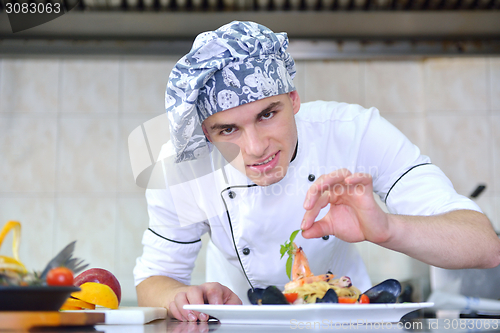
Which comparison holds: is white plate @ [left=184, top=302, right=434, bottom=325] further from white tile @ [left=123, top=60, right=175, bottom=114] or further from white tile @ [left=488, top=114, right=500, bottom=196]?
white tile @ [left=488, top=114, right=500, bottom=196]

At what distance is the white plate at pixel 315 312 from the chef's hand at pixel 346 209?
196 millimetres

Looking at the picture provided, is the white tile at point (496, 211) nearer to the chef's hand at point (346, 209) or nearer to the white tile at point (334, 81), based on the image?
the white tile at point (334, 81)

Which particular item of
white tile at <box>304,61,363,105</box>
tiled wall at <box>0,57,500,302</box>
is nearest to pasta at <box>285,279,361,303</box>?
tiled wall at <box>0,57,500,302</box>

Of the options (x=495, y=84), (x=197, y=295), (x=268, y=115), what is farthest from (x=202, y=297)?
(x=495, y=84)

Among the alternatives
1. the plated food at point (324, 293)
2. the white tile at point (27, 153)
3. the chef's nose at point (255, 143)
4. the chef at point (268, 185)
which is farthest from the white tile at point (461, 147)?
the white tile at point (27, 153)

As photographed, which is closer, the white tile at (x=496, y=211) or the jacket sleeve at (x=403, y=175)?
the jacket sleeve at (x=403, y=175)

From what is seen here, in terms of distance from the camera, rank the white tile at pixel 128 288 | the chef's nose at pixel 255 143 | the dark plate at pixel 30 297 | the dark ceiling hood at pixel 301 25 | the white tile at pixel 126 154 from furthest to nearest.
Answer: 1. the white tile at pixel 126 154
2. the white tile at pixel 128 288
3. the dark ceiling hood at pixel 301 25
4. the chef's nose at pixel 255 143
5. the dark plate at pixel 30 297

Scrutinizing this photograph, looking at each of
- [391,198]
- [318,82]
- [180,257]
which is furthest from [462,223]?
[318,82]

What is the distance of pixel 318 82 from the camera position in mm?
2619

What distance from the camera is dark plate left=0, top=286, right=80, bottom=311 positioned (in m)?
0.55

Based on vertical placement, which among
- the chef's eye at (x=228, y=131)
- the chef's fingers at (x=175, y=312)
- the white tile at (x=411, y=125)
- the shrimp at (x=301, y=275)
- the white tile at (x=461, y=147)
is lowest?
the chef's fingers at (x=175, y=312)

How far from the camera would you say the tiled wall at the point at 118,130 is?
2535mm

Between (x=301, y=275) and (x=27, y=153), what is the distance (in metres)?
2.29

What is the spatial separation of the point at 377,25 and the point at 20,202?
2297 millimetres
